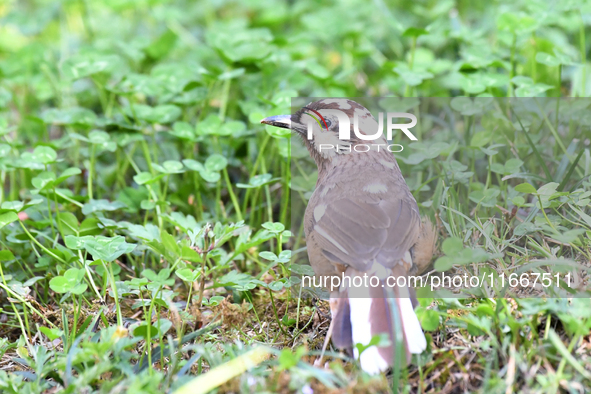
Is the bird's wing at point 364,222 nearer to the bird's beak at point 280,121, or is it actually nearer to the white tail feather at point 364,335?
the white tail feather at point 364,335

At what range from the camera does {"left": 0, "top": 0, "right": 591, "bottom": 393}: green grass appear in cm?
235

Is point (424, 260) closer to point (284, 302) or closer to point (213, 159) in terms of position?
point (284, 302)

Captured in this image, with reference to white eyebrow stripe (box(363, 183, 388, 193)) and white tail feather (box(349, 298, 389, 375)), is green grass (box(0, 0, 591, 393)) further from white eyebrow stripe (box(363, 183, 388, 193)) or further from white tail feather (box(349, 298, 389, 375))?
white eyebrow stripe (box(363, 183, 388, 193))

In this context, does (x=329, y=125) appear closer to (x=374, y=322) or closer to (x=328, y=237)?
(x=328, y=237)

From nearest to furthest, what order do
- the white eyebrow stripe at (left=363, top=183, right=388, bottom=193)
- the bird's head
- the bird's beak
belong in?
the white eyebrow stripe at (left=363, top=183, right=388, bottom=193), the bird's head, the bird's beak

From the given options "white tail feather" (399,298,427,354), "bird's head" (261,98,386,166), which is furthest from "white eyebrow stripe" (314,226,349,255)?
"bird's head" (261,98,386,166)

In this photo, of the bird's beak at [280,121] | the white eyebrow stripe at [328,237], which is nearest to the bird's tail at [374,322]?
the white eyebrow stripe at [328,237]

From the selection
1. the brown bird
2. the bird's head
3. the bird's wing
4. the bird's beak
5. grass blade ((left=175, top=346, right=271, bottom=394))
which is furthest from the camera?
the bird's beak

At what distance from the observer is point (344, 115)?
320cm

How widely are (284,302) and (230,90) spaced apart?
2.17 meters

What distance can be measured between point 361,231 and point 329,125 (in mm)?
826

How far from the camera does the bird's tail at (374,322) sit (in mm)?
2287

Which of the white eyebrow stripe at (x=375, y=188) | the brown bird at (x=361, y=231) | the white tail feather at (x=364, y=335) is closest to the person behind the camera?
the white tail feather at (x=364, y=335)

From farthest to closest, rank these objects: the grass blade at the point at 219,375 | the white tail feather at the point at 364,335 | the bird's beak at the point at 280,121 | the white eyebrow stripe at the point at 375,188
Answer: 1. the bird's beak at the point at 280,121
2. the white eyebrow stripe at the point at 375,188
3. the white tail feather at the point at 364,335
4. the grass blade at the point at 219,375
